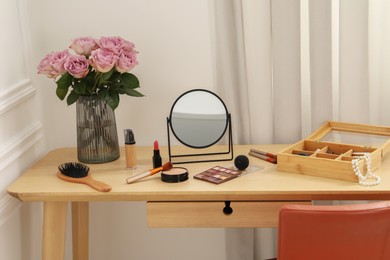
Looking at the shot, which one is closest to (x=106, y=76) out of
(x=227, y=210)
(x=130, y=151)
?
(x=130, y=151)

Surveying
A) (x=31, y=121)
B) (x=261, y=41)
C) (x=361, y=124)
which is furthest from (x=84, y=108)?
(x=361, y=124)

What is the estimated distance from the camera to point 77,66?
1.97 metres

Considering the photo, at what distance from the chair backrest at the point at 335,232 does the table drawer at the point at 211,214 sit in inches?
9.1

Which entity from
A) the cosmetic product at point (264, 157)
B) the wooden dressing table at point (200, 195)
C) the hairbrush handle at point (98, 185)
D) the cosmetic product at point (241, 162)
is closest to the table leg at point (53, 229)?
the wooden dressing table at point (200, 195)

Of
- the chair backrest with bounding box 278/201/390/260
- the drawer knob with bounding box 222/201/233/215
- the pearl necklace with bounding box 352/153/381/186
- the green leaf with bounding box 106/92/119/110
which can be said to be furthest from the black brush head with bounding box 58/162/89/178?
the pearl necklace with bounding box 352/153/381/186

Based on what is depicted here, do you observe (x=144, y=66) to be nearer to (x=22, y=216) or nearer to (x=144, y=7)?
(x=144, y=7)

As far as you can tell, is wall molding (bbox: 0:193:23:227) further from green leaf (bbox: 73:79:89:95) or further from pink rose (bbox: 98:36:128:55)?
pink rose (bbox: 98:36:128:55)

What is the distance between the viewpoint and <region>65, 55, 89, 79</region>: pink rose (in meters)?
1.96

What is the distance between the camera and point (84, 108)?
2.08 meters

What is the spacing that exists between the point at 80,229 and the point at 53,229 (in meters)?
0.41

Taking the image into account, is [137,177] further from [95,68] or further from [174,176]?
[95,68]

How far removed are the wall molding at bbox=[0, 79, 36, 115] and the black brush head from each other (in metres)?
0.27

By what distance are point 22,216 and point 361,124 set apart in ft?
4.09

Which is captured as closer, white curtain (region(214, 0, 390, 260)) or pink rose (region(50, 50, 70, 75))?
pink rose (region(50, 50, 70, 75))
